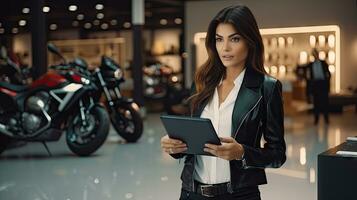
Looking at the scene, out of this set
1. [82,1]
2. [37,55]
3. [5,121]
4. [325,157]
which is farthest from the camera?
[37,55]

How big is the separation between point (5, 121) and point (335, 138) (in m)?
3.41

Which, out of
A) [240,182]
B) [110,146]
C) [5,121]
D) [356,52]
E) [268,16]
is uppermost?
[268,16]

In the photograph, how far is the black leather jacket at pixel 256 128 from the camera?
4.77 feet

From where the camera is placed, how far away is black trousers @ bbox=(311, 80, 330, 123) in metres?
4.74

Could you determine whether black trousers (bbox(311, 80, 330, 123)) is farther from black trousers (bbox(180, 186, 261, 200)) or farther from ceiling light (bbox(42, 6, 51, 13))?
black trousers (bbox(180, 186, 261, 200))

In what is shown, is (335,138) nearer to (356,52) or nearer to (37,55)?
(356,52)

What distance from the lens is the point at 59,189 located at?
4.26 meters

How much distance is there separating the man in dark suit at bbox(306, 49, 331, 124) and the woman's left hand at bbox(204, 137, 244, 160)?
2842 millimetres

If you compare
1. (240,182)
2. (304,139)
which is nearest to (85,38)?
(304,139)

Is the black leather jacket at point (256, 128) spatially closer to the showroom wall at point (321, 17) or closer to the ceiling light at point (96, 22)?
the showroom wall at point (321, 17)

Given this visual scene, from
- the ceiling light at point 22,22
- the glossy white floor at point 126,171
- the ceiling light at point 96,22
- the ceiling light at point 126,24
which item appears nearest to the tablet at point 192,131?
the glossy white floor at point 126,171

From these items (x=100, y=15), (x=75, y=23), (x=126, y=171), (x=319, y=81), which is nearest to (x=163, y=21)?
(x=100, y=15)

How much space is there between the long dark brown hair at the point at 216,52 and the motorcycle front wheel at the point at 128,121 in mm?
4810

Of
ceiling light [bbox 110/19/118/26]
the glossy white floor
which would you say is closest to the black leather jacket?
the glossy white floor
